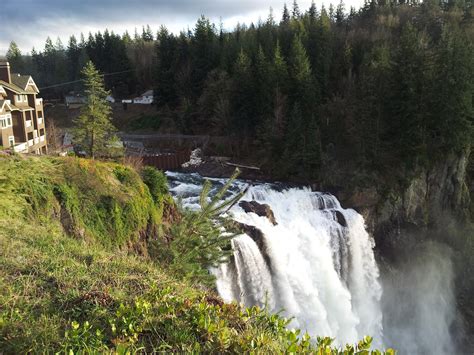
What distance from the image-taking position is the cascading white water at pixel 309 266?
16.0m

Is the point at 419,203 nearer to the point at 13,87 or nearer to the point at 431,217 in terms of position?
the point at 431,217

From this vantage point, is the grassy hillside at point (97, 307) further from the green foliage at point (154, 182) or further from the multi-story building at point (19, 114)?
the multi-story building at point (19, 114)

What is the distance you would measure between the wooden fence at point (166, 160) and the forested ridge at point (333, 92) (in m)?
5.70

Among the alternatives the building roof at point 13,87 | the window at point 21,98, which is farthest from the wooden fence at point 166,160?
the building roof at point 13,87

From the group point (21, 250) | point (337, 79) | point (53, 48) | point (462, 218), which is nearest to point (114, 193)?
point (21, 250)

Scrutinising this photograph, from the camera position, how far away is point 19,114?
2550cm

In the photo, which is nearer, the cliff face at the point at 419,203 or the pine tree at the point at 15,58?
the cliff face at the point at 419,203

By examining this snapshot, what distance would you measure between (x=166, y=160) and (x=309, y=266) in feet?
55.9

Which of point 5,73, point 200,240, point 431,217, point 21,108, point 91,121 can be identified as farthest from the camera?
point 431,217

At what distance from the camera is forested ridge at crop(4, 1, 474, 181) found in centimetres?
2708

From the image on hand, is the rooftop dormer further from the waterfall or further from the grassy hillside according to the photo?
the grassy hillside

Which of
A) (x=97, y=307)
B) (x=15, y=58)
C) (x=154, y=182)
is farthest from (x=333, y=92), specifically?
(x=15, y=58)

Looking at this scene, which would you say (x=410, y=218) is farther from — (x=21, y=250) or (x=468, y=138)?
(x=21, y=250)

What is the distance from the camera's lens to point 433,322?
25156mm
